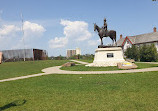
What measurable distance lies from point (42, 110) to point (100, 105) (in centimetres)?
184

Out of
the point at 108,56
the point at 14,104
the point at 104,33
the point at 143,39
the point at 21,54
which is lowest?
the point at 14,104

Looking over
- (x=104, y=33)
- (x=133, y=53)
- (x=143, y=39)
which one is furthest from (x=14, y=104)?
(x=143, y=39)

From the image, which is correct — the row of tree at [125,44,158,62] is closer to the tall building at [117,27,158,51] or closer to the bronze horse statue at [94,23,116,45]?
the tall building at [117,27,158,51]

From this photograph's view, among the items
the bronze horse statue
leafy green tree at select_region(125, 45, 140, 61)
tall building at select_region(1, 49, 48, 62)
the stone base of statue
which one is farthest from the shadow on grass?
tall building at select_region(1, 49, 48, 62)

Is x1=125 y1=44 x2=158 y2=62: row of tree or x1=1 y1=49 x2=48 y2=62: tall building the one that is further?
x1=1 y1=49 x2=48 y2=62: tall building

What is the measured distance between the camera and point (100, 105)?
4.59 meters

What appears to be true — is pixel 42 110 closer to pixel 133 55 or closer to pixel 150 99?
pixel 150 99

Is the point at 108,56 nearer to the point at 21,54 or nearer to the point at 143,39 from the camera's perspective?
the point at 143,39

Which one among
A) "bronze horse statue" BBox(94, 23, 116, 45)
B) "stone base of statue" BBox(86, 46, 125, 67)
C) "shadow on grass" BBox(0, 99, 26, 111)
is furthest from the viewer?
"bronze horse statue" BBox(94, 23, 116, 45)

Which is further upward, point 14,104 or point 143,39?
point 143,39

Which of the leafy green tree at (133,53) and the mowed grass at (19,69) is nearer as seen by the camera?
the mowed grass at (19,69)

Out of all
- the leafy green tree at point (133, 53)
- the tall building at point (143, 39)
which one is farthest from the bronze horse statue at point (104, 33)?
the tall building at point (143, 39)

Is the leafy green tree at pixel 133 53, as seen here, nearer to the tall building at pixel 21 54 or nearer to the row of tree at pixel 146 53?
the row of tree at pixel 146 53

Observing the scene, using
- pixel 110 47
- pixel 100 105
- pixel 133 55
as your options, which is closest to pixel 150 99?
pixel 100 105
